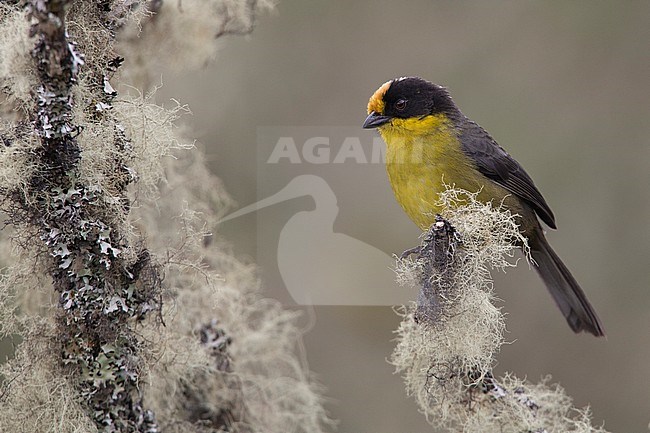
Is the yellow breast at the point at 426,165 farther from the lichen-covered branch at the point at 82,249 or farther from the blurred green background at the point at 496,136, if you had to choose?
the lichen-covered branch at the point at 82,249

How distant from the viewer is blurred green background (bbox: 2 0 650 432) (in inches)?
173

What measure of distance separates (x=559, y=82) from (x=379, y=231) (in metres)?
1.40

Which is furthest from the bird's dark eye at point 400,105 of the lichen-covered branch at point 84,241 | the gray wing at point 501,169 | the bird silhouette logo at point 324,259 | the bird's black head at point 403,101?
the lichen-covered branch at point 84,241

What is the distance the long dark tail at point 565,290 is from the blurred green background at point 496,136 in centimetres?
79

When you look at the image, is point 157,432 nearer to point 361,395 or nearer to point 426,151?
point 426,151

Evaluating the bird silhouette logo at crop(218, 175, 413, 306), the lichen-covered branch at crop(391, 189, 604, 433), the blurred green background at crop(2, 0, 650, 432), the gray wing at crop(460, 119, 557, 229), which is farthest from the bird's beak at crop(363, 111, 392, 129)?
the lichen-covered branch at crop(391, 189, 604, 433)

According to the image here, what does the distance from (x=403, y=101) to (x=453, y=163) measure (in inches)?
14.1

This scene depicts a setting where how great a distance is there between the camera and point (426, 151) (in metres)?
3.41

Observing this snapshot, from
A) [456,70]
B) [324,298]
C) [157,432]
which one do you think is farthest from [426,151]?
[157,432]

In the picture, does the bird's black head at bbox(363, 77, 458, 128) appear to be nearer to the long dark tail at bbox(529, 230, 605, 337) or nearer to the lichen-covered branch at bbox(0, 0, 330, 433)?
the long dark tail at bbox(529, 230, 605, 337)

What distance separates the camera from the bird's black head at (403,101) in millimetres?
3494

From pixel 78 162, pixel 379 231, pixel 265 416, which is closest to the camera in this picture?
pixel 78 162

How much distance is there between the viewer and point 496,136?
15.4 ft

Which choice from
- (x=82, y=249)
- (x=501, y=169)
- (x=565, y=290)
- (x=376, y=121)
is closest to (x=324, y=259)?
(x=376, y=121)
